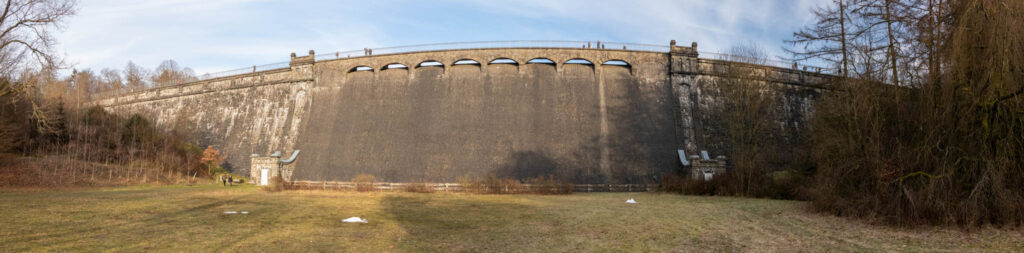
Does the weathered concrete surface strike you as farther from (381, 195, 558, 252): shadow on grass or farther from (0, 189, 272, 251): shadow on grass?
(381, 195, 558, 252): shadow on grass

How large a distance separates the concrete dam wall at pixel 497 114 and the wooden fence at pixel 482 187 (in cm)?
72

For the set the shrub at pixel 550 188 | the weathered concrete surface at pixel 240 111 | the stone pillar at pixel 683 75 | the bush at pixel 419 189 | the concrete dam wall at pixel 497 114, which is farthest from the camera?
the weathered concrete surface at pixel 240 111

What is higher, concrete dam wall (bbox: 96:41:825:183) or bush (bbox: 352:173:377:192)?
concrete dam wall (bbox: 96:41:825:183)

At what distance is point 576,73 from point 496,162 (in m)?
7.82

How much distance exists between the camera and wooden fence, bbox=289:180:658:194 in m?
25.6

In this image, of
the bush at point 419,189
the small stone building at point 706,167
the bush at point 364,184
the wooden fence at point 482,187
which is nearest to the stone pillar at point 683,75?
the small stone building at point 706,167

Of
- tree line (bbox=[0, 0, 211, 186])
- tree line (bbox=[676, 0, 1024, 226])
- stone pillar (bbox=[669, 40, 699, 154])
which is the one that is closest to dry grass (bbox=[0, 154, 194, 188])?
tree line (bbox=[0, 0, 211, 186])

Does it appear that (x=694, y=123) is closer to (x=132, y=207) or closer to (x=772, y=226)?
(x=772, y=226)

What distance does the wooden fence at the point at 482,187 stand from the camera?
25562 millimetres

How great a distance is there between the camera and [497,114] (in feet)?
106

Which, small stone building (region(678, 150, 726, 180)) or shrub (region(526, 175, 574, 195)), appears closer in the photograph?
shrub (region(526, 175, 574, 195))

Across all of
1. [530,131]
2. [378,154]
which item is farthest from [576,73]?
[378,154]

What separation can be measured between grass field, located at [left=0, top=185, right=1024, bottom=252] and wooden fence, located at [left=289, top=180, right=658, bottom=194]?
9.39m

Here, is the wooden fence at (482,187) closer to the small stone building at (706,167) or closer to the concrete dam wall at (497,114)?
the concrete dam wall at (497,114)
